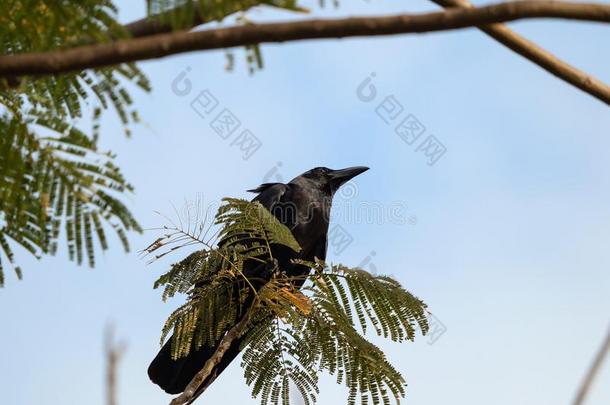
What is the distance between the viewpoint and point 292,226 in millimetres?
7121

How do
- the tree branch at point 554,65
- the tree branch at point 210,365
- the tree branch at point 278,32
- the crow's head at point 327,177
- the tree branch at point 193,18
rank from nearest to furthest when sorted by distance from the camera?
the tree branch at point 278,32 → the tree branch at point 193,18 → the tree branch at point 554,65 → the tree branch at point 210,365 → the crow's head at point 327,177

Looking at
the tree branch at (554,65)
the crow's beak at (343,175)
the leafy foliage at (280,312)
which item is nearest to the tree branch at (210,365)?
the leafy foliage at (280,312)

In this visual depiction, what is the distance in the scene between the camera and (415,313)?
4.75 metres

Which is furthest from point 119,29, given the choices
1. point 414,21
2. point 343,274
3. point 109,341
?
point 343,274

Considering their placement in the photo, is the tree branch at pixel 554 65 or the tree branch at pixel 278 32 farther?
the tree branch at pixel 554 65

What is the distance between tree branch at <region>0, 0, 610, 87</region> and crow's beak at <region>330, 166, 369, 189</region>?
609cm

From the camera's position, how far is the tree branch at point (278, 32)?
1.89m

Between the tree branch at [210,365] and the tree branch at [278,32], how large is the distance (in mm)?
2789

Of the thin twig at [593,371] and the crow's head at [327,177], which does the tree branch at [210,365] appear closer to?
the crow's head at [327,177]

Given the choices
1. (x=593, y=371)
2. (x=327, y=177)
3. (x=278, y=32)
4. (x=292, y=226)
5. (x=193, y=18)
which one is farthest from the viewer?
(x=327, y=177)

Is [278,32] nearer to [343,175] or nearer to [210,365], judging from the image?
[210,365]

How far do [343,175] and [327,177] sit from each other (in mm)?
175

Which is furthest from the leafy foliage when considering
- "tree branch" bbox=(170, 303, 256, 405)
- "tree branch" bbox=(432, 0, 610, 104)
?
"tree branch" bbox=(432, 0, 610, 104)

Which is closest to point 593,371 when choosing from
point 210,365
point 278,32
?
point 278,32
